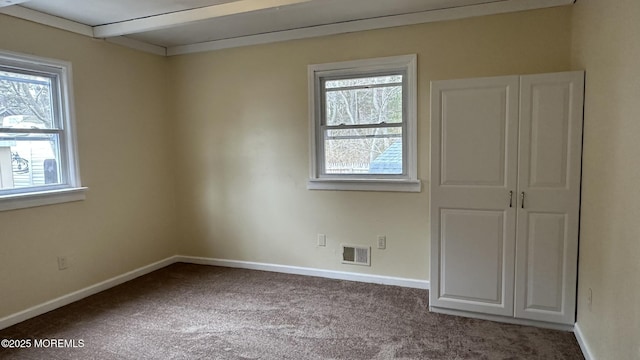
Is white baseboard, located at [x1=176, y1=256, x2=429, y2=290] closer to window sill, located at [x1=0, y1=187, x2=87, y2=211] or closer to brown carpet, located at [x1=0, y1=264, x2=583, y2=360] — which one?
brown carpet, located at [x1=0, y1=264, x2=583, y2=360]

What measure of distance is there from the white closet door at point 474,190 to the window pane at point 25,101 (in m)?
3.24

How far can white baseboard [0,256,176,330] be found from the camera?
2.91 metres

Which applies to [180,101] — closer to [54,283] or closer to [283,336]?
[54,283]

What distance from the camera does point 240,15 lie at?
10.5 feet

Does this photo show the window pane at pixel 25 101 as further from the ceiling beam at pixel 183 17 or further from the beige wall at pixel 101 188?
the ceiling beam at pixel 183 17

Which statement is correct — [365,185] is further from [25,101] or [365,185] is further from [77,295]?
[25,101]

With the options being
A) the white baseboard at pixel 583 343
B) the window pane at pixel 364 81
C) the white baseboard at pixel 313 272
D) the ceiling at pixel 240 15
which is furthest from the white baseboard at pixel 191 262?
the ceiling at pixel 240 15

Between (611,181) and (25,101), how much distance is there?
417cm

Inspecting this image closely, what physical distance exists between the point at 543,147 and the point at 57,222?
3944 mm

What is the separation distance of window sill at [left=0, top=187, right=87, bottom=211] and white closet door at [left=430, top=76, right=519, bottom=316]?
312 cm

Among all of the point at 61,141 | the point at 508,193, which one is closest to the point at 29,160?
the point at 61,141

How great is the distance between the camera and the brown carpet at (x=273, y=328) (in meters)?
2.47

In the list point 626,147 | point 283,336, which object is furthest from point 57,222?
point 626,147

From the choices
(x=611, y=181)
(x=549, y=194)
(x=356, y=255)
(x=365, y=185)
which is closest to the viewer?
(x=611, y=181)
